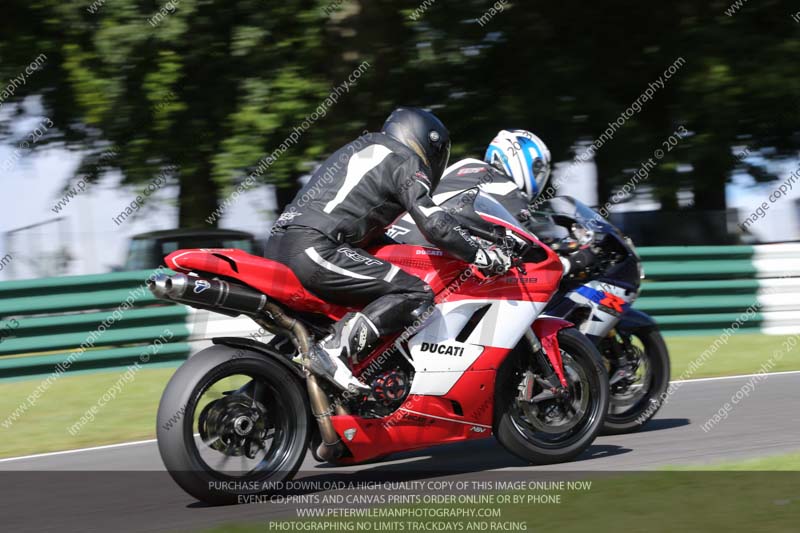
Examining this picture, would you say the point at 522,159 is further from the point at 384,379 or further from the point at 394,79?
the point at 394,79

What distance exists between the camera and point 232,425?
5.21 meters

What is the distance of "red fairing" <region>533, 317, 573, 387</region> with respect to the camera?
5.93 meters

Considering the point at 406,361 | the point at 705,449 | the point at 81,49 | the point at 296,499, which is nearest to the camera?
the point at 296,499

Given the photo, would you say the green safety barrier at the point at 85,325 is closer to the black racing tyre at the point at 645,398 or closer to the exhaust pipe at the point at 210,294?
the black racing tyre at the point at 645,398

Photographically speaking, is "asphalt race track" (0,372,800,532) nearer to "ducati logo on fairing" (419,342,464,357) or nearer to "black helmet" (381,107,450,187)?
"ducati logo on fairing" (419,342,464,357)

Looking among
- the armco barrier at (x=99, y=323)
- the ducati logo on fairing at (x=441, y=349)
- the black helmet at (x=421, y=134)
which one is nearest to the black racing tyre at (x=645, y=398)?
the ducati logo on fairing at (x=441, y=349)

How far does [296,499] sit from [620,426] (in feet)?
7.90

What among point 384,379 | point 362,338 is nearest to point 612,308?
point 384,379

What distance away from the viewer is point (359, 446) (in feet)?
17.6

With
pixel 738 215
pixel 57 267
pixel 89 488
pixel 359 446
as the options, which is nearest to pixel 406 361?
pixel 359 446

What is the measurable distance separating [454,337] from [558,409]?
791 millimetres

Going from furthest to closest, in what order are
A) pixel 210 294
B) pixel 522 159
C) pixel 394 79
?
pixel 394 79
pixel 522 159
pixel 210 294

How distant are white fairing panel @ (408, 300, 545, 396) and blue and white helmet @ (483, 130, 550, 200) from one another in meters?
0.85

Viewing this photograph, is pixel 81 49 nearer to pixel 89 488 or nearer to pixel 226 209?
pixel 226 209
